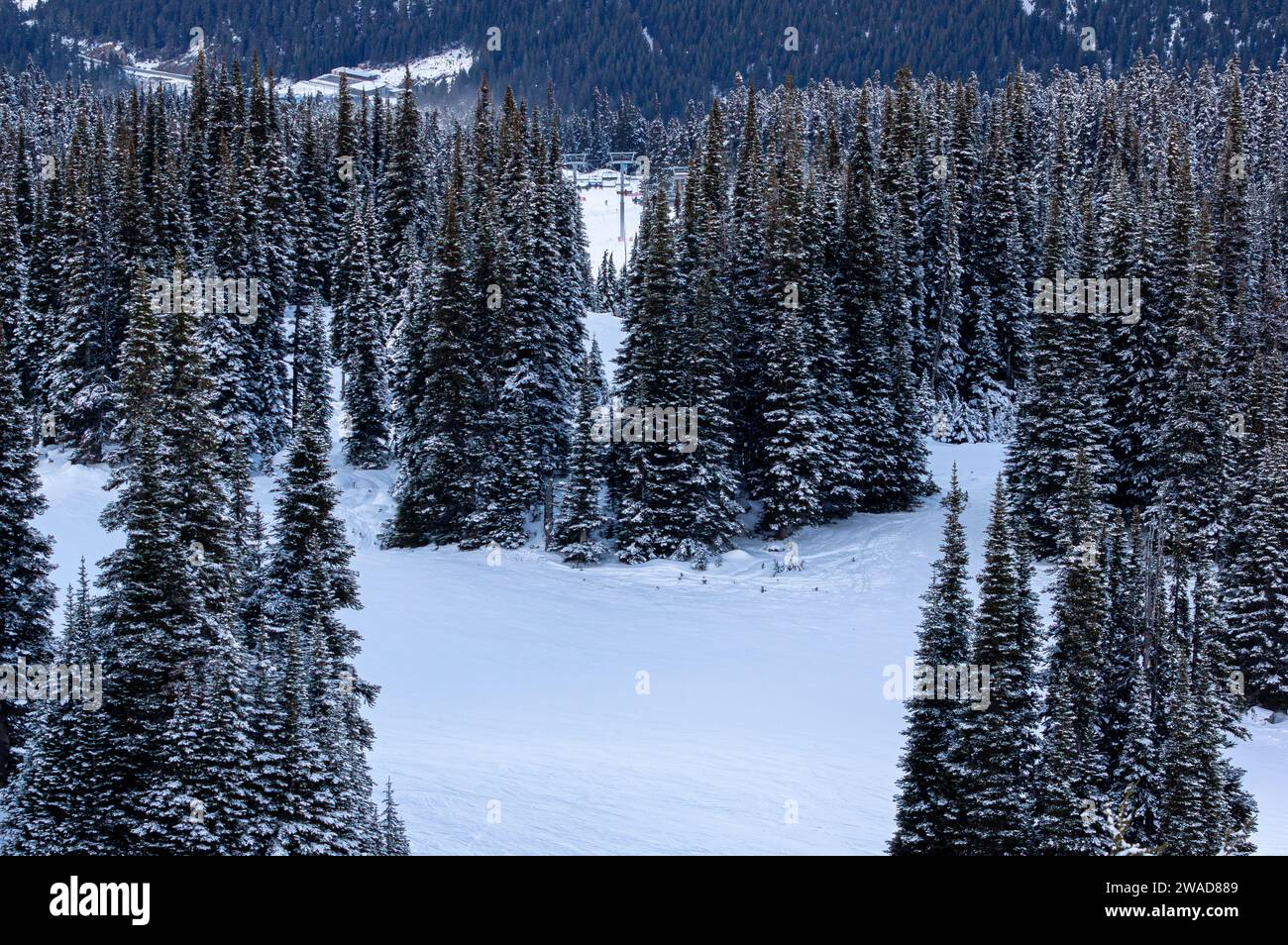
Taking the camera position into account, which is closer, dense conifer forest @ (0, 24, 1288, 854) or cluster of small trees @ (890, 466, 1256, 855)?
dense conifer forest @ (0, 24, 1288, 854)

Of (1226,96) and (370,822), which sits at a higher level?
(1226,96)

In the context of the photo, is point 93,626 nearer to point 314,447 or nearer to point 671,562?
point 314,447

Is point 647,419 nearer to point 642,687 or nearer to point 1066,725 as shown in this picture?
point 642,687

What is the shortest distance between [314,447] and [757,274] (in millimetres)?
31277

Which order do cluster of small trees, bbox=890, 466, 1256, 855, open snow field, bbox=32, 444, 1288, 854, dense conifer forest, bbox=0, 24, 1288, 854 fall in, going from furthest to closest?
open snow field, bbox=32, 444, 1288, 854
cluster of small trees, bbox=890, 466, 1256, 855
dense conifer forest, bbox=0, 24, 1288, 854

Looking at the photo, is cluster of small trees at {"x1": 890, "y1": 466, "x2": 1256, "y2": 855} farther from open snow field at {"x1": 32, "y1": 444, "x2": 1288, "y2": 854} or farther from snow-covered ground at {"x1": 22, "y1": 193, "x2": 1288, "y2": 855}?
snow-covered ground at {"x1": 22, "y1": 193, "x2": 1288, "y2": 855}

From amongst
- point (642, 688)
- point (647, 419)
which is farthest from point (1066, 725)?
point (647, 419)

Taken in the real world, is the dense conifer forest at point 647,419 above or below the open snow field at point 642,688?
above

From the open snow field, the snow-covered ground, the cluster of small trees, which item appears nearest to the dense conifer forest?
the cluster of small trees

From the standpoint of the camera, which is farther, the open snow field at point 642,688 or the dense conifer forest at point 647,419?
the open snow field at point 642,688

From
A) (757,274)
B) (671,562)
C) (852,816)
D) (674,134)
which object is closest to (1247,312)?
(757,274)

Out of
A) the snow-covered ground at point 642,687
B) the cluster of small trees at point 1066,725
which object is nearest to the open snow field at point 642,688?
the snow-covered ground at point 642,687

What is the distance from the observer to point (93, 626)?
2244cm

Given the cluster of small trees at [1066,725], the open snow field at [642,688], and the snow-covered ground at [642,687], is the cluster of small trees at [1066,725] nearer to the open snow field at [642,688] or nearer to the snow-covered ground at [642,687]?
the open snow field at [642,688]
